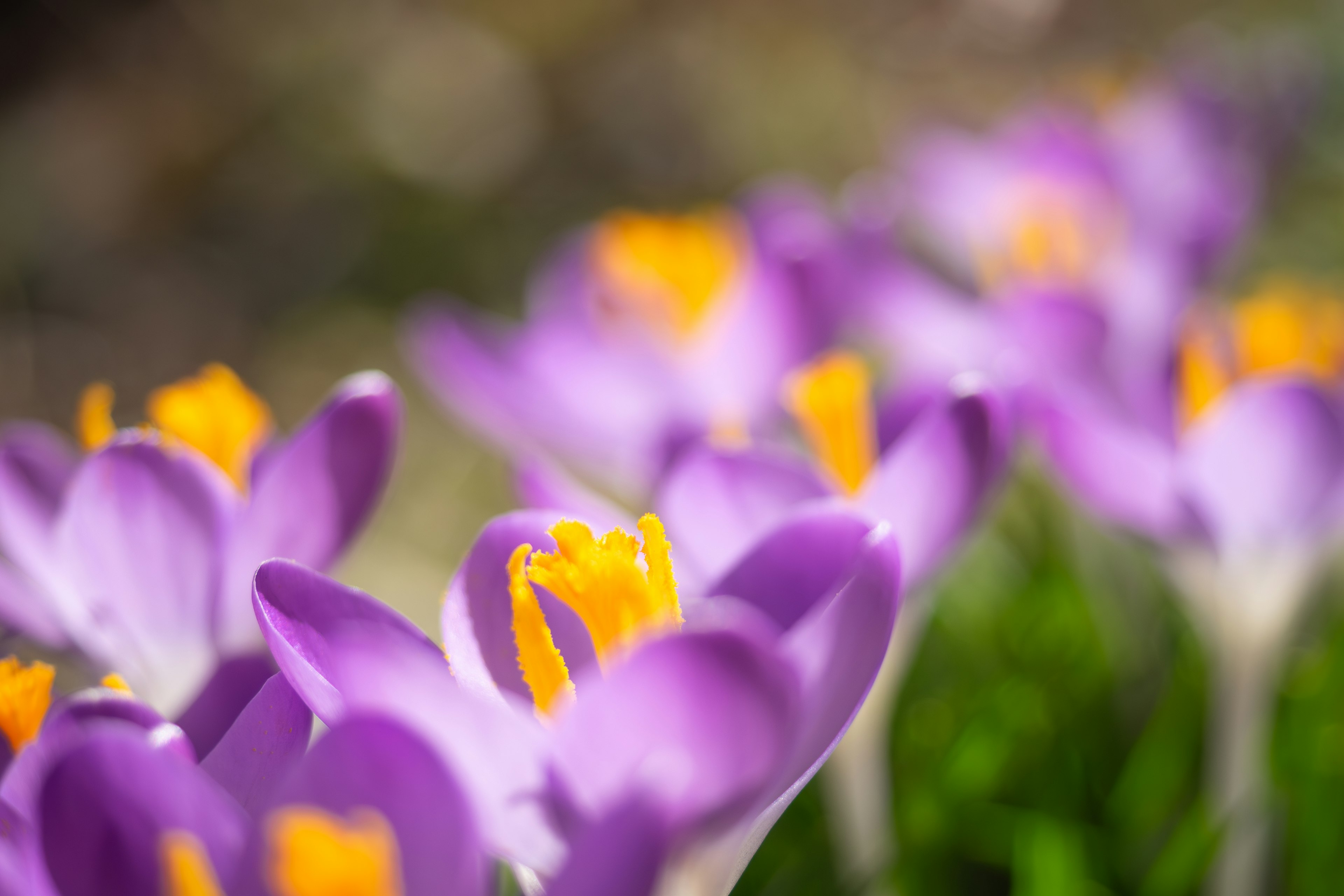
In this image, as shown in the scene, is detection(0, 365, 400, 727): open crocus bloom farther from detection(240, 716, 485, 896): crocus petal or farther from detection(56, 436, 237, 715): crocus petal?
detection(240, 716, 485, 896): crocus petal

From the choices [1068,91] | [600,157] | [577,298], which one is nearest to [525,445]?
[577,298]

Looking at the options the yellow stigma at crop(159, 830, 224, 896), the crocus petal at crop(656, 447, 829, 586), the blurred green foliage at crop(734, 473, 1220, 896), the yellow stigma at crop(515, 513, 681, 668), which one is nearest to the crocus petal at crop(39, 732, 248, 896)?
the yellow stigma at crop(159, 830, 224, 896)

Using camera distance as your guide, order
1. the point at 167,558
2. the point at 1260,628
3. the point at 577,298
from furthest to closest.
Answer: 1. the point at 577,298
2. the point at 1260,628
3. the point at 167,558

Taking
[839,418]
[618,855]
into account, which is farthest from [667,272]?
[618,855]

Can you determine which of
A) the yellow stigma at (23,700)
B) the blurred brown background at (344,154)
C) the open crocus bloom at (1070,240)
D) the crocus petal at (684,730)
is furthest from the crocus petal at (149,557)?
the blurred brown background at (344,154)

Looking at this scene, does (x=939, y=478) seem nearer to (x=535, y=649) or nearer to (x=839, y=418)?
(x=839, y=418)

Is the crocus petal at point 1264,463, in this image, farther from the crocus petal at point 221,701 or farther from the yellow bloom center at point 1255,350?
the crocus petal at point 221,701

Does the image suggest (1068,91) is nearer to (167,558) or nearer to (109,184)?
(167,558)

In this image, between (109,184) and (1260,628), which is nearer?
(1260,628)
